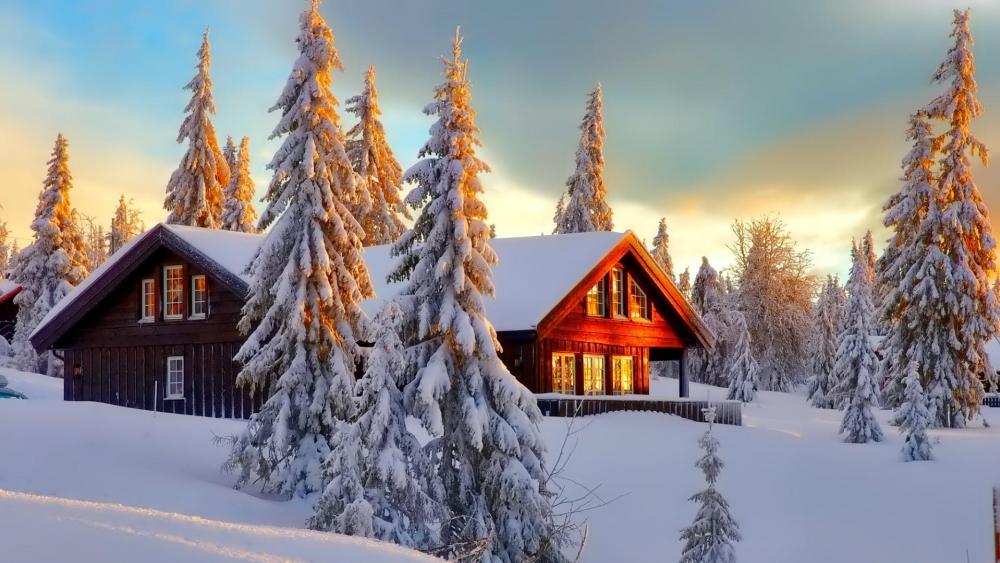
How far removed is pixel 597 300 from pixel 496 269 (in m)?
3.62

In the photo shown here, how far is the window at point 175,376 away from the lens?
29375 mm

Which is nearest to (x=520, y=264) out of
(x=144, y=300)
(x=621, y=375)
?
(x=621, y=375)

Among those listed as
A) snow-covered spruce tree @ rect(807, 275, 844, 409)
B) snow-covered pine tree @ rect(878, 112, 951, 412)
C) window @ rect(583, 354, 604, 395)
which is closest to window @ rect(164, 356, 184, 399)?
window @ rect(583, 354, 604, 395)

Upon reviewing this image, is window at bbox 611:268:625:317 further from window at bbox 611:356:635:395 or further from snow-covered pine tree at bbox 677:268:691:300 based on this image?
snow-covered pine tree at bbox 677:268:691:300

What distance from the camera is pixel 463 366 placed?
16156 millimetres

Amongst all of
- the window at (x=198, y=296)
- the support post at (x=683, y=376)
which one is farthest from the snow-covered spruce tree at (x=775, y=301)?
the window at (x=198, y=296)

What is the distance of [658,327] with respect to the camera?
34.7 metres

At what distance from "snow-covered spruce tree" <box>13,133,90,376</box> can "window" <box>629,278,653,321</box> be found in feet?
109

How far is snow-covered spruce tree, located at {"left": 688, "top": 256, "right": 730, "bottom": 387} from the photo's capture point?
6738 cm

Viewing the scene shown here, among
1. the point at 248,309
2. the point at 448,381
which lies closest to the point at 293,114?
the point at 248,309

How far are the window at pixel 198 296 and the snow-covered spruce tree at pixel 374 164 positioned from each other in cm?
2134

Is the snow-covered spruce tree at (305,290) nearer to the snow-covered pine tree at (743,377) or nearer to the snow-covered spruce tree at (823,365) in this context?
the snow-covered pine tree at (743,377)

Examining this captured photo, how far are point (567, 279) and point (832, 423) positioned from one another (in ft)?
63.8

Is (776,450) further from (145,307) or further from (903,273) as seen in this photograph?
(145,307)
